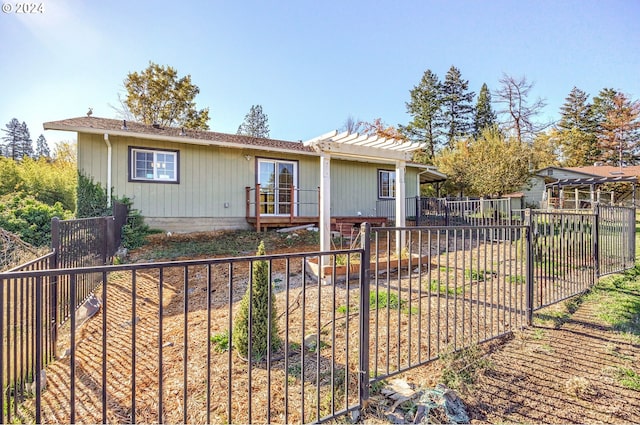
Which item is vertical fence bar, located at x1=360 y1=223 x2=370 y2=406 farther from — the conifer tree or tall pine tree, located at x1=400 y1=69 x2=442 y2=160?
the conifer tree

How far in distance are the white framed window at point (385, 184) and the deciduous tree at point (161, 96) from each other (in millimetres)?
16586

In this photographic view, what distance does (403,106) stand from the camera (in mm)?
33250

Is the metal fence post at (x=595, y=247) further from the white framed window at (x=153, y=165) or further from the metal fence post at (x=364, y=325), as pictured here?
the white framed window at (x=153, y=165)

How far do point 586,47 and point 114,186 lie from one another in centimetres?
1434

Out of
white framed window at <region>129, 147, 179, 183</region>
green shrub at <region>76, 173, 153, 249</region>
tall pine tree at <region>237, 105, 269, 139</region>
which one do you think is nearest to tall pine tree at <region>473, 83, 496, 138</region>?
tall pine tree at <region>237, 105, 269, 139</region>

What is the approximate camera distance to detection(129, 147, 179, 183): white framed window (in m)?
9.51

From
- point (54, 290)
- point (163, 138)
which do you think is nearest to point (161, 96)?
point (163, 138)

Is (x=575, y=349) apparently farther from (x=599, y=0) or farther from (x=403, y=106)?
(x=403, y=106)

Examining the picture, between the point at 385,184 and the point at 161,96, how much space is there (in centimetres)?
1817

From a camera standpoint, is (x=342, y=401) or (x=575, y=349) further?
(x=575, y=349)

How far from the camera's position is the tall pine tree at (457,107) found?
3199 cm

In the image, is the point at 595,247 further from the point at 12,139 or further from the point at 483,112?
the point at 12,139

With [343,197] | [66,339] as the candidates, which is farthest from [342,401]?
[343,197]

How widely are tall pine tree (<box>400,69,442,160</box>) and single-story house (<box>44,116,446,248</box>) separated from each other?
21.3m
